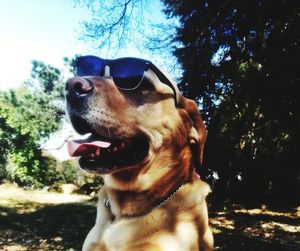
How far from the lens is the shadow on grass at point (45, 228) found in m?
8.27

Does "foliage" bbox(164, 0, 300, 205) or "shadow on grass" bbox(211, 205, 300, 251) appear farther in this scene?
"shadow on grass" bbox(211, 205, 300, 251)

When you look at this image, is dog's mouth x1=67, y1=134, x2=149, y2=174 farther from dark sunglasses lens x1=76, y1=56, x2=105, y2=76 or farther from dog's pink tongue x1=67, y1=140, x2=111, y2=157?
dark sunglasses lens x1=76, y1=56, x2=105, y2=76

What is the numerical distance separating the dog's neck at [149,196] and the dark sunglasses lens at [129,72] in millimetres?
474

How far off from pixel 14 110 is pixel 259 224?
21.8 m

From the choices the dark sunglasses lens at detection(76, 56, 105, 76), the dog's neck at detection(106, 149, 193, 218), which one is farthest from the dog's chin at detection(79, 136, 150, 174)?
the dark sunglasses lens at detection(76, 56, 105, 76)

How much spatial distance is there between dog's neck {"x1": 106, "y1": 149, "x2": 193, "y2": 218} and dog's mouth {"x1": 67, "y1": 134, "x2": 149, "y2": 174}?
0.16m

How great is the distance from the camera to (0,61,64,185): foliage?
27.7 m

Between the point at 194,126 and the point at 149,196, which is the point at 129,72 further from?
the point at 149,196

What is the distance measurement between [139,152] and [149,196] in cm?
23

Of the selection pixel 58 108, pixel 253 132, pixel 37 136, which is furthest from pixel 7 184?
pixel 253 132

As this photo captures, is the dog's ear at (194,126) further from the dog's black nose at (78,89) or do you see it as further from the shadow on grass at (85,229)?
the shadow on grass at (85,229)

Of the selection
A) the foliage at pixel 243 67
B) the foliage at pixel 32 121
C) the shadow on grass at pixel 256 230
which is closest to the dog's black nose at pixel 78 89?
the foliage at pixel 243 67

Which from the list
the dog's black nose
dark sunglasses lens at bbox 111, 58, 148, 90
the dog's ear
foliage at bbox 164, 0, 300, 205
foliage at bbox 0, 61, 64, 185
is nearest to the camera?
the dog's black nose

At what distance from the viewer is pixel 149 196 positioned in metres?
1.92
